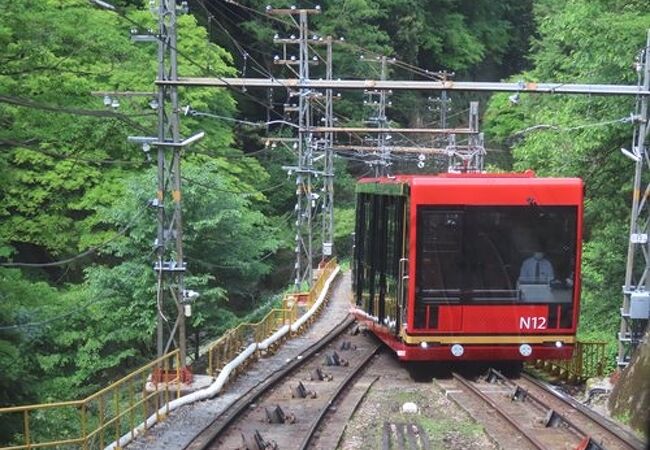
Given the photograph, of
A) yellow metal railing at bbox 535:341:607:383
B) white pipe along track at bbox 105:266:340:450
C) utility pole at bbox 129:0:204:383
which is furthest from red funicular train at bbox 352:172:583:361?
yellow metal railing at bbox 535:341:607:383

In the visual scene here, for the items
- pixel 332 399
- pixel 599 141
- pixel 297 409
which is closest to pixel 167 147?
pixel 297 409

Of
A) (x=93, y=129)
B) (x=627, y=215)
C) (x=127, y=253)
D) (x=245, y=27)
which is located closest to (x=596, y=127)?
(x=627, y=215)

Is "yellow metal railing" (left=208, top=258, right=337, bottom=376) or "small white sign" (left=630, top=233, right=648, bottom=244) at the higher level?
"small white sign" (left=630, top=233, right=648, bottom=244)

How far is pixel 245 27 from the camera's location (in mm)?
48125

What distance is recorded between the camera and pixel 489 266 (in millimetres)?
13945

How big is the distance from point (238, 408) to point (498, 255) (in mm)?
4725

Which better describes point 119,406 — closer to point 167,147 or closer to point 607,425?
point 167,147

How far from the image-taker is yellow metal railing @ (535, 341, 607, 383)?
18.1 metres

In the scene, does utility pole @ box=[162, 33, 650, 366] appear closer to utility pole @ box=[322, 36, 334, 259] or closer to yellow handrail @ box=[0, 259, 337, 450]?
yellow handrail @ box=[0, 259, 337, 450]

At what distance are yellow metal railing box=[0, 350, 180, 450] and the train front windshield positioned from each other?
436 centimetres

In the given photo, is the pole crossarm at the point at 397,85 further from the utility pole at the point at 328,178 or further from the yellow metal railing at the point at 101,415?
the utility pole at the point at 328,178

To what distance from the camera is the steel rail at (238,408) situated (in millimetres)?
10998

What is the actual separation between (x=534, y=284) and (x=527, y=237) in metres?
0.76

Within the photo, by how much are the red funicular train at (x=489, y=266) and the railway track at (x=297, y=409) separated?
5.53ft
